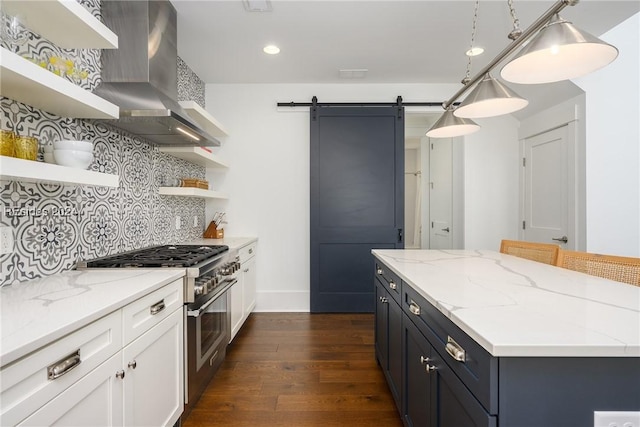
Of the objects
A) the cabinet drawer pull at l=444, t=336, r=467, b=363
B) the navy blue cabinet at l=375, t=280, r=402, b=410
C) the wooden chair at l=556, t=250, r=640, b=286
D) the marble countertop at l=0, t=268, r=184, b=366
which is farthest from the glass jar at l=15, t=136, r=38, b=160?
the wooden chair at l=556, t=250, r=640, b=286

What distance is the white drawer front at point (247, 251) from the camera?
3102 millimetres

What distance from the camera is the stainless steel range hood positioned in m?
1.84

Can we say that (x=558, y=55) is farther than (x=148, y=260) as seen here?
No

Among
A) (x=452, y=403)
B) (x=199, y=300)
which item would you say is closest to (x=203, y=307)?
(x=199, y=300)

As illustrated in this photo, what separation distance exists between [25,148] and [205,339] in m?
1.43

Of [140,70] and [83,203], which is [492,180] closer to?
[140,70]

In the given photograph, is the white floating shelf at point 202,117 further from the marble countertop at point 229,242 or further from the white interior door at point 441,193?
the white interior door at point 441,193

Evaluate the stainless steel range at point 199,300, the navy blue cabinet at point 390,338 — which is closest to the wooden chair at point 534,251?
the navy blue cabinet at point 390,338

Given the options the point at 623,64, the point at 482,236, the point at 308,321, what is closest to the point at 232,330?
the point at 308,321

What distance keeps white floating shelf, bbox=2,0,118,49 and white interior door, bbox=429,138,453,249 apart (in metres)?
3.96

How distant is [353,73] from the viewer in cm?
349

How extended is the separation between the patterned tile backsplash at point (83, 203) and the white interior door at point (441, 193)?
3.47 meters

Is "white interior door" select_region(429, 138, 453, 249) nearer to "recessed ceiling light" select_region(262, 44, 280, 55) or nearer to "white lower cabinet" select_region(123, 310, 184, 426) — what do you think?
"recessed ceiling light" select_region(262, 44, 280, 55)

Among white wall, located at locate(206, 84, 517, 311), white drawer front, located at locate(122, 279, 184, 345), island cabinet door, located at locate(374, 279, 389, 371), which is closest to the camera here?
white drawer front, located at locate(122, 279, 184, 345)
